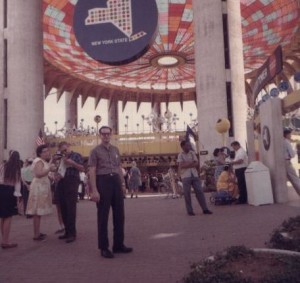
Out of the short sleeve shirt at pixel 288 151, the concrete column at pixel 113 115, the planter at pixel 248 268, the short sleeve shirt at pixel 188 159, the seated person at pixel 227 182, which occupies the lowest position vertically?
the planter at pixel 248 268

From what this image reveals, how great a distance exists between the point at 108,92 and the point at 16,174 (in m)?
54.4

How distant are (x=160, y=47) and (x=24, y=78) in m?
20.6

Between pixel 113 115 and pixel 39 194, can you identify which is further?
pixel 113 115

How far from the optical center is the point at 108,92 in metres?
60.4

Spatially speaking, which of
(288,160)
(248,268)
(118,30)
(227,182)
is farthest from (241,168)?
(118,30)

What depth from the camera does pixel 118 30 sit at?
69.4 feet

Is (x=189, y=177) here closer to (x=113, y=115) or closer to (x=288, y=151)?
(x=288, y=151)

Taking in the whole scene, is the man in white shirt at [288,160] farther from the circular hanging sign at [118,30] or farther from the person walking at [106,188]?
the circular hanging sign at [118,30]

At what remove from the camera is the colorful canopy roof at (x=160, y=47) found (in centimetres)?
3891

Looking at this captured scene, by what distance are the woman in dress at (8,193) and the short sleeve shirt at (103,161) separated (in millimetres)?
1776

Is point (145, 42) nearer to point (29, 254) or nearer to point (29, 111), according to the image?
point (29, 111)

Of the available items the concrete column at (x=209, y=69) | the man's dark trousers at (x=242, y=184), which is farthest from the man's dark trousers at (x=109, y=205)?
the concrete column at (x=209, y=69)

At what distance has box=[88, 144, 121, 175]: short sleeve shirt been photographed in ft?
18.9

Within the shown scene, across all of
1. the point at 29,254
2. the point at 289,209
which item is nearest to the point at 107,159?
the point at 29,254
